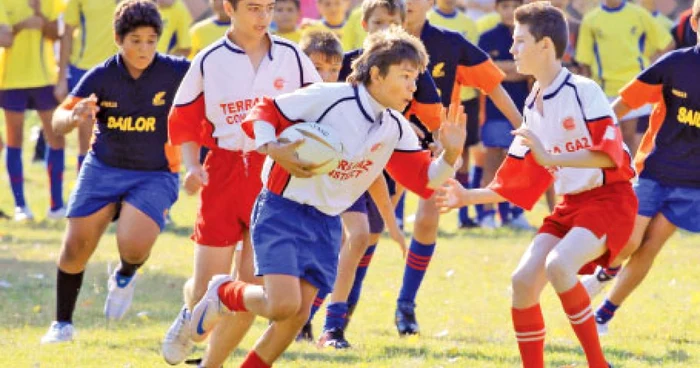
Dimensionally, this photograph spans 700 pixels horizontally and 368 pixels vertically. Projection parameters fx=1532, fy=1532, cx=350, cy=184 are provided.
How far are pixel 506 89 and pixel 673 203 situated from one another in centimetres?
558

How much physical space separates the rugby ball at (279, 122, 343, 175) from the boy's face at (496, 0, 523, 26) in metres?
7.67

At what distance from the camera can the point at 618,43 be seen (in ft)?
46.3

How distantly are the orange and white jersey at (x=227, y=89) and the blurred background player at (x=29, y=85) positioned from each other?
6663mm

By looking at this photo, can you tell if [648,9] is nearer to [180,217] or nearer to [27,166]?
[180,217]

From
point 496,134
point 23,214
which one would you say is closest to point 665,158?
point 496,134

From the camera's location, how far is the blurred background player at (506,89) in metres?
13.6

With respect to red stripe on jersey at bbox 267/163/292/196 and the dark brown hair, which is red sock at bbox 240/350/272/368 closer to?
red stripe on jersey at bbox 267/163/292/196

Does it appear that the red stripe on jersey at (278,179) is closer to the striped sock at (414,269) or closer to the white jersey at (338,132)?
the white jersey at (338,132)

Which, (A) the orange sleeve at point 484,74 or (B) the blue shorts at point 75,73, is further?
(B) the blue shorts at point 75,73

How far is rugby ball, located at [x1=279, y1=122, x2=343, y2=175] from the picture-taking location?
594 centimetres

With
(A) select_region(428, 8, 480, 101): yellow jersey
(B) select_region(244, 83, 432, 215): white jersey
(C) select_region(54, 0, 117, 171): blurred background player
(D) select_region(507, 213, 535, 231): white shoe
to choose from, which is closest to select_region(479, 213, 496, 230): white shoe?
(D) select_region(507, 213, 535, 231): white shoe

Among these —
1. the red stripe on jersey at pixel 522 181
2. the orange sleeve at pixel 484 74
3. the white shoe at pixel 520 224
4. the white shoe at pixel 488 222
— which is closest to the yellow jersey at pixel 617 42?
the white shoe at pixel 520 224

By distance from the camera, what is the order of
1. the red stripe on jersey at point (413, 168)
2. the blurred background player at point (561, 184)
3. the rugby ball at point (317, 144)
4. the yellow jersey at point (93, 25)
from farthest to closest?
the yellow jersey at point (93, 25)
the blurred background player at point (561, 184)
the red stripe on jersey at point (413, 168)
the rugby ball at point (317, 144)

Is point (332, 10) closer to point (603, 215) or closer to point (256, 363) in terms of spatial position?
point (603, 215)
